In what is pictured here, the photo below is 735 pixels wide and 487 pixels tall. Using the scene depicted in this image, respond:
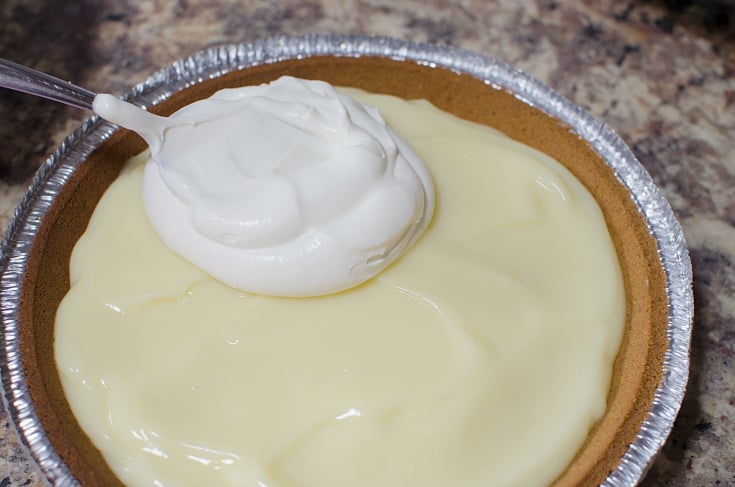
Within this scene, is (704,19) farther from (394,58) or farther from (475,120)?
(394,58)

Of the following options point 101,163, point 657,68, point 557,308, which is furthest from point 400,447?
point 657,68

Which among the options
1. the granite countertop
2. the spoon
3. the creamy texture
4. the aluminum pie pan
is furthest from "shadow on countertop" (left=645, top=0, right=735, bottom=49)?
the spoon

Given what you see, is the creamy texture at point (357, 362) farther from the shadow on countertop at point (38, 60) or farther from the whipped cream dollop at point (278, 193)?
the shadow on countertop at point (38, 60)

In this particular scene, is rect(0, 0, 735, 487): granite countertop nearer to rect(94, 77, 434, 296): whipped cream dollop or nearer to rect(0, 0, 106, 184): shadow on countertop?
rect(0, 0, 106, 184): shadow on countertop

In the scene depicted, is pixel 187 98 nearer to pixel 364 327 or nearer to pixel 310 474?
pixel 364 327

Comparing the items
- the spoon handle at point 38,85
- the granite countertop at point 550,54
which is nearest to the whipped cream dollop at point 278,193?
the spoon handle at point 38,85

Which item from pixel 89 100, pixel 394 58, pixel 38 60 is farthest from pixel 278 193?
pixel 38 60

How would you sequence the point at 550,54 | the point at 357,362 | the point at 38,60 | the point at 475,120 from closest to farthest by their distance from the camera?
the point at 357,362, the point at 475,120, the point at 38,60, the point at 550,54
